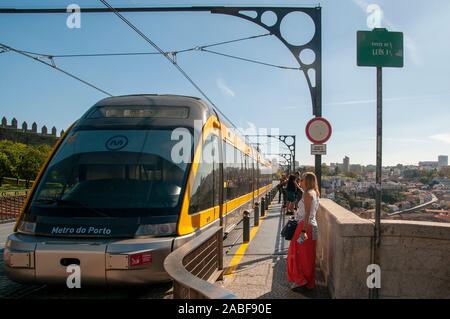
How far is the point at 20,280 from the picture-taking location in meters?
5.48

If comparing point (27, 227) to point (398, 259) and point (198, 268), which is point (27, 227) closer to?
point (198, 268)

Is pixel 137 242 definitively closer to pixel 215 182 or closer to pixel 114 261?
pixel 114 261

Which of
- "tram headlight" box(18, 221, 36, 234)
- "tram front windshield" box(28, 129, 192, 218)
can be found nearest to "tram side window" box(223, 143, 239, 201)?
"tram front windshield" box(28, 129, 192, 218)

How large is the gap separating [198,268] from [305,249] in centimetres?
177

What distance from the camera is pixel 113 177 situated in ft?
20.8

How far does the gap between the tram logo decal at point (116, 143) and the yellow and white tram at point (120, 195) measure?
0.01 metres

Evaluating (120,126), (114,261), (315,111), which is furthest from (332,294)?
(315,111)

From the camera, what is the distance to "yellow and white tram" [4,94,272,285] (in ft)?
17.6

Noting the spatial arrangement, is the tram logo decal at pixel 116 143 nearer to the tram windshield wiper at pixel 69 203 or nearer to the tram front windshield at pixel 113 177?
the tram front windshield at pixel 113 177

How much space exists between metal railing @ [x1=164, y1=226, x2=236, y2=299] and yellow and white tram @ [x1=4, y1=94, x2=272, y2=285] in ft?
1.44

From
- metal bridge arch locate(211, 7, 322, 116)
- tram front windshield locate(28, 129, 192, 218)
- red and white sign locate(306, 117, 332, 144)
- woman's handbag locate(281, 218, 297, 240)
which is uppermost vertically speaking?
metal bridge arch locate(211, 7, 322, 116)

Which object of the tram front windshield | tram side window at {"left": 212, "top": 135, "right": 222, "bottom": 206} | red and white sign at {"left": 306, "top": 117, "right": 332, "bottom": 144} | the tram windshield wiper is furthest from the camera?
red and white sign at {"left": 306, "top": 117, "right": 332, "bottom": 144}

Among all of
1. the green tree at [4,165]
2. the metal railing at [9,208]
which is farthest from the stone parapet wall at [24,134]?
the metal railing at [9,208]

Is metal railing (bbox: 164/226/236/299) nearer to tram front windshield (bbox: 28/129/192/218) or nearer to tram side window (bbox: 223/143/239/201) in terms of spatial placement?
tram front windshield (bbox: 28/129/192/218)
